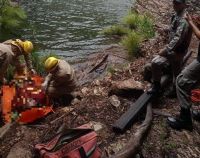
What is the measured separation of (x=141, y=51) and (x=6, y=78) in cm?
482

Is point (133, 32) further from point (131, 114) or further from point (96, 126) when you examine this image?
point (96, 126)

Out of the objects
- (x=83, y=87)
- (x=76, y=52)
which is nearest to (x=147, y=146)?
(x=83, y=87)

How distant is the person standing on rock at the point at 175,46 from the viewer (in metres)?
7.27

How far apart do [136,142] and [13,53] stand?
460 cm

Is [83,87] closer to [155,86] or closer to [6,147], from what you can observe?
[155,86]

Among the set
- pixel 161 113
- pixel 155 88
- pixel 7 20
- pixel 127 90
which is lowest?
pixel 7 20

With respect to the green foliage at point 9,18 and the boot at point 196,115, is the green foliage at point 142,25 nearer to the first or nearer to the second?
the green foliage at point 9,18

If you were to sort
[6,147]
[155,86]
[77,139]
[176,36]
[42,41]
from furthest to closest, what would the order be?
[42,41] → [155,86] → [176,36] → [6,147] → [77,139]

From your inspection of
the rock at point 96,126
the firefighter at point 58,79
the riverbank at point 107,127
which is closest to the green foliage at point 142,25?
the riverbank at point 107,127

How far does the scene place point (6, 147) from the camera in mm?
6742

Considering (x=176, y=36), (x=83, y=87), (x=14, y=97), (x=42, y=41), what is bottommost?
(x=42, y=41)

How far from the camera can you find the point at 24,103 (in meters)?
8.66

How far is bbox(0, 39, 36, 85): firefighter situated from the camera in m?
8.85

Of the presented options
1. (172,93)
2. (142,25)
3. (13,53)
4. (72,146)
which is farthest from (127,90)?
(142,25)
